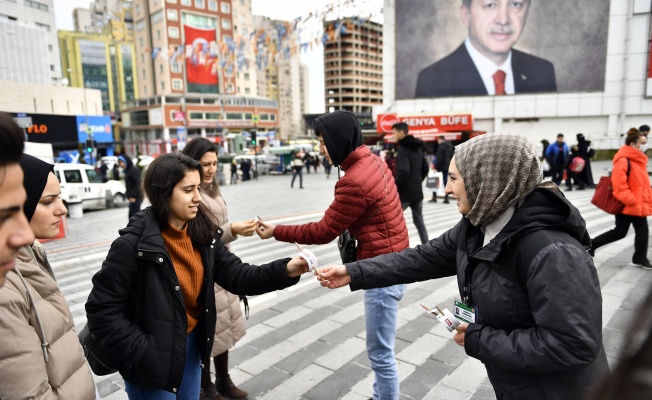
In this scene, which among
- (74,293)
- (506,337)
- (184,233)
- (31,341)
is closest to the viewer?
(31,341)

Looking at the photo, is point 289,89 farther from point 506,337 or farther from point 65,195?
point 506,337

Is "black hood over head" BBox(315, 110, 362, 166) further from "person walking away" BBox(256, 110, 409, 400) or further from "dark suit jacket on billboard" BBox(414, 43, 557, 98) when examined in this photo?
"dark suit jacket on billboard" BBox(414, 43, 557, 98)

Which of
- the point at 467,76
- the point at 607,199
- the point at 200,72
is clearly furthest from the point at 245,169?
the point at 200,72

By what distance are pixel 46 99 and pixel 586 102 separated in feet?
146

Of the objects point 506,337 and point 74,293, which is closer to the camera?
point 506,337

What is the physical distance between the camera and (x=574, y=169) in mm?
13875

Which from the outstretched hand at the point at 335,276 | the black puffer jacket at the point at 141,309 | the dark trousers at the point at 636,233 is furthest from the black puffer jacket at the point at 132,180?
the dark trousers at the point at 636,233

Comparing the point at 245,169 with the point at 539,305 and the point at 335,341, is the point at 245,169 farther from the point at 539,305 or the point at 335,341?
the point at 539,305

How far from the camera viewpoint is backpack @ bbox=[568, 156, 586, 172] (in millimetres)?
13656

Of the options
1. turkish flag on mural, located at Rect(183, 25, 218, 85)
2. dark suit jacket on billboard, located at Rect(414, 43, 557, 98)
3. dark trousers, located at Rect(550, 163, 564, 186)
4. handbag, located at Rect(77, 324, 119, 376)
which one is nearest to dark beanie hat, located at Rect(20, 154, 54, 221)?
handbag, located at Rect(77, 324, 119, 376)

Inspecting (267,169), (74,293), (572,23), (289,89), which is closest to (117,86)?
(289,89)

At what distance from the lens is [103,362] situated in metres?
2.04

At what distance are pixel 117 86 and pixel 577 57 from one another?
3625 inches

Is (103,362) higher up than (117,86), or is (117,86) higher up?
(117,86)
